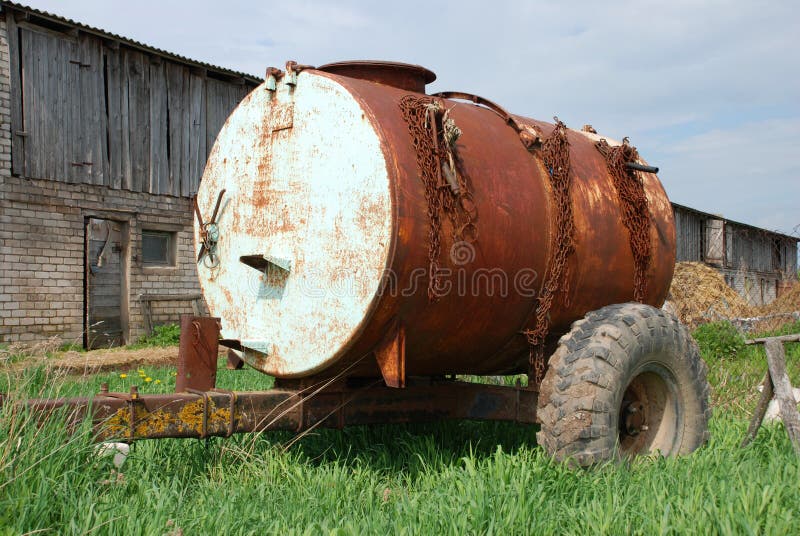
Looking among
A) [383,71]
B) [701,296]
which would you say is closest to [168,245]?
[383,71]

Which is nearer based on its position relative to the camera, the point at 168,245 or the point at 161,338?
the point at 161,338

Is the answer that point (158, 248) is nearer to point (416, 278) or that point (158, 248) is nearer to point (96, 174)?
point (96, 174)

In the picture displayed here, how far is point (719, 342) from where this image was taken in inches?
394

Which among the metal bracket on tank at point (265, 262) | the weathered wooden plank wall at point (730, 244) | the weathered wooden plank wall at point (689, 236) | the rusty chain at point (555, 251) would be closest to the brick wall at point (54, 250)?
the metal bracket on tank at point (265, 262)

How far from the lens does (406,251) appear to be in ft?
12.5

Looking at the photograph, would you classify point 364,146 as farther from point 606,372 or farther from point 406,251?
point 606,372

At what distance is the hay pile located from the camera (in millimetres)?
18328

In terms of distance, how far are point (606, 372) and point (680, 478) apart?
65cm

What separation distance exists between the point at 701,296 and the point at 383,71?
16570mm

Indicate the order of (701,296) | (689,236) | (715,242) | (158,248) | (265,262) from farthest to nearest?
(715,242) → (689,236) → (701,296) → (158,248) → (265,262)

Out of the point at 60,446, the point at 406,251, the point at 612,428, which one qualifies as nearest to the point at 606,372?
the point at 612,428

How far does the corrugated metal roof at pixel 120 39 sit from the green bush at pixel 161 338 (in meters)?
5.50

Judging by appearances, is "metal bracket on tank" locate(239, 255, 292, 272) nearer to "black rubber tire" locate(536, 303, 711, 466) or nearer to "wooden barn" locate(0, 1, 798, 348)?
"black rubber tire" locate(536, 303, 711, 466)

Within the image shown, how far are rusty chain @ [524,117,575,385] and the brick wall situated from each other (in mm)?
10197
